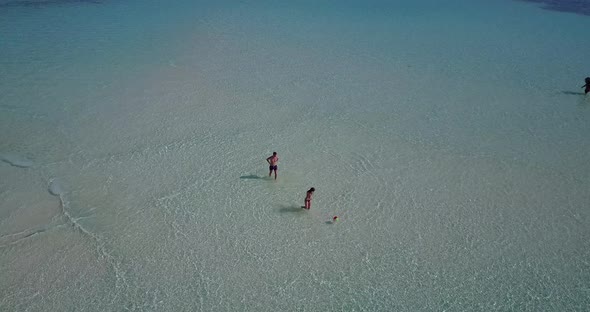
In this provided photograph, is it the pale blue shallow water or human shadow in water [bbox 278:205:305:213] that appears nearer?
the pale blue shallow water

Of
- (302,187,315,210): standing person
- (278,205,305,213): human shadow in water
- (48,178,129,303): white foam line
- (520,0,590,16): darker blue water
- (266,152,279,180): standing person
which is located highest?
(520,0,590,16): darker blue water

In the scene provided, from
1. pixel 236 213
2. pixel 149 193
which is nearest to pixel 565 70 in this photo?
pixel 236 213

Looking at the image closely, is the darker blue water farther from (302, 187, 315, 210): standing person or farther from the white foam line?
the white foam line

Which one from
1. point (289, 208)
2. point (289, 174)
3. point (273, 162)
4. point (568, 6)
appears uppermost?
point (568, 6)

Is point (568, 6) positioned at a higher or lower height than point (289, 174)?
higher

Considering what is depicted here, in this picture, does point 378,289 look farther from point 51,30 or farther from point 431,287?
point 51,30

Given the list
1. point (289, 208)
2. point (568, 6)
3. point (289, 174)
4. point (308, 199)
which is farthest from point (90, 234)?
point (568, 6)

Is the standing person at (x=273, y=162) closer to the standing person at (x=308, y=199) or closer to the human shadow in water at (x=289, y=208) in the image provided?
the human shadow in water at (x=289, y=208)

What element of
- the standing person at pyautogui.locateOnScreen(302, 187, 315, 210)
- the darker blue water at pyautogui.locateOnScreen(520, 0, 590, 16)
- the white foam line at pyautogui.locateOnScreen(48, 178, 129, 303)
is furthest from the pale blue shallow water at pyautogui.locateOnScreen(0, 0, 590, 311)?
the darker blue water at pyautogui.locateOnScreen(520, 0, 590, 16)

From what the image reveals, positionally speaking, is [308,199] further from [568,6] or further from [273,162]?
[568,6]
